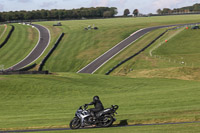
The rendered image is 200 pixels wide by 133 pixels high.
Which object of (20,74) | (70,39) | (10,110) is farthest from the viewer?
(70,39)

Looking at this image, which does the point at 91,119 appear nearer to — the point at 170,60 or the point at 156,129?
the point at 156,129

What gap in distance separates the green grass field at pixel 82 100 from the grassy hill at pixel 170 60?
15.2m

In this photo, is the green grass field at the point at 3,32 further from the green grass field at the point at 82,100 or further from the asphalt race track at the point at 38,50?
the green grass field at the point at 82,100

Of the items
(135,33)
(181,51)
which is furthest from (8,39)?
(181,51)

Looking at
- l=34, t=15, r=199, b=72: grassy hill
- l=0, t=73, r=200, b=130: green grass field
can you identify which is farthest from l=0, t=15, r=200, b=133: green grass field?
l=34, t=15, r=199, b=72: grassy hill

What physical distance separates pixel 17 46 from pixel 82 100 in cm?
7769

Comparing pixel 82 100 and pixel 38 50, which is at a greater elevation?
pixel 82 100

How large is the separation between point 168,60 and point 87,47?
3081 cm

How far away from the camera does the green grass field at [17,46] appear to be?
300 feet

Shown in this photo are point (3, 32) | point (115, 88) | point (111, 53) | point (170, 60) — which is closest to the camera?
point (115, 88)

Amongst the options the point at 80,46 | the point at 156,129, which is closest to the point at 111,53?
the point at 80,46

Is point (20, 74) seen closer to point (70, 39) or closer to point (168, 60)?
point (168, 60)

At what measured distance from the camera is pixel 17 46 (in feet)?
347

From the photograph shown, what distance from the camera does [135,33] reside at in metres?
113
